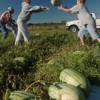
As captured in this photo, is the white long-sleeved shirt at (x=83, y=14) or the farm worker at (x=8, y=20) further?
the farm worker at (x=8, y=20)

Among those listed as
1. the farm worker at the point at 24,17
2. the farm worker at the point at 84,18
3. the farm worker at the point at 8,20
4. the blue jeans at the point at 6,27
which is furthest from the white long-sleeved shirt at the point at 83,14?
the farm worker at the point at 8,20

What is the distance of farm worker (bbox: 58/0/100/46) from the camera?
10531 mm

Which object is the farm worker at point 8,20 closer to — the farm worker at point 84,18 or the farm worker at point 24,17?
the farm worker at point 24,17

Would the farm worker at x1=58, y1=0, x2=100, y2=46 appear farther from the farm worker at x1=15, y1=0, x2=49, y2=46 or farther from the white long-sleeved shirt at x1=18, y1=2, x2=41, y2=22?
the farm worker at x1=15, y1=0, x2=49, y2=46

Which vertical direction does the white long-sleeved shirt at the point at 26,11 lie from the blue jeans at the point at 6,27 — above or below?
above

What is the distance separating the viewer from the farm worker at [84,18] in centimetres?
1053

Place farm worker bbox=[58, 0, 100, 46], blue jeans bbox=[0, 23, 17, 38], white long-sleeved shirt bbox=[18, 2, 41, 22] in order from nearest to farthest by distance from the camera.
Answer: farm worker bbox=[58, 0, 100, 46], white long-sleeved shirt bbox=[18, 2, 41, 22], blue jeans bbox=[0, 23, 17, 38]

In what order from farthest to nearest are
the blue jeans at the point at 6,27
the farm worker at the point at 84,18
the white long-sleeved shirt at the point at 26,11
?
the blue jeans at the point at 6,27 → the white long-sleeved shirt at the point at 26,11 → the farm worker at the point at 84,18

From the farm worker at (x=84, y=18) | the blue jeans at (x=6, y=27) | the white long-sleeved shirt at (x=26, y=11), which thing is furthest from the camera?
the blue jeans at (x=6, y=27)

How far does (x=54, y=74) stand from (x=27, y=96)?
1313 mm

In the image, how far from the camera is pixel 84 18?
421 inches

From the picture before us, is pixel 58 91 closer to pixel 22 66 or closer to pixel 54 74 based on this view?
pixel 54 74

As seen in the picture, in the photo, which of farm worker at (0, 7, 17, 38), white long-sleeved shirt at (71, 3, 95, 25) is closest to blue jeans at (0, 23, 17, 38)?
farm worker at (0, 7, 17, 38)

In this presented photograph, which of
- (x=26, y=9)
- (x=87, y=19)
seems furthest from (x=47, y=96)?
→ (x=26, y=9)
